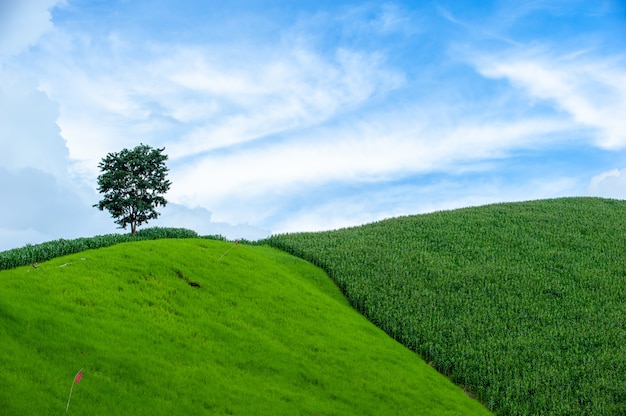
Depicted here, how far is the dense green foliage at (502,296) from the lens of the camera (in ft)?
88.4

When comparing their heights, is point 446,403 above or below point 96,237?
below

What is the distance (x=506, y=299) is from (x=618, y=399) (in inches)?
348

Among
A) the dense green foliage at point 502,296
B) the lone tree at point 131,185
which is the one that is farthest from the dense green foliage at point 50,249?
the dense green foliage at point 502,296

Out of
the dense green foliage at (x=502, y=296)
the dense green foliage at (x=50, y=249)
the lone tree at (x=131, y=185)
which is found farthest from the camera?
the lone tree at (x=131, y=185)

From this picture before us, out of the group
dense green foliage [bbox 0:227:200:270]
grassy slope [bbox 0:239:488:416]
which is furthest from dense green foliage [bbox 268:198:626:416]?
dense green foliage [bbox 0:227:200:270]

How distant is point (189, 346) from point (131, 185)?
2687cm

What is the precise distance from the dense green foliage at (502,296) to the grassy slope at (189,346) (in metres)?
2.51

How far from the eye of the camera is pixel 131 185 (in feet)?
149

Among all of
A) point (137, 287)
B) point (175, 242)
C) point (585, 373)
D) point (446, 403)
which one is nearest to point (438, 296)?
point (585, 373)

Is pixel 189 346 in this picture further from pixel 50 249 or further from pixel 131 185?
pixel 131 185

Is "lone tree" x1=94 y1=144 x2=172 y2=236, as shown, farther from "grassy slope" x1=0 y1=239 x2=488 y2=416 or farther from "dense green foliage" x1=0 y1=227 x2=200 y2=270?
"grassy slope" x1=0 y1=239 x2=488 y2=416

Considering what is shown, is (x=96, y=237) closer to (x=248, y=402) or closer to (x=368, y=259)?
(x=368, y=259)

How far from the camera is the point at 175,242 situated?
105ft

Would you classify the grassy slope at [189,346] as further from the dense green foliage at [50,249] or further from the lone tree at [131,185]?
the lone tree at [131,185]
